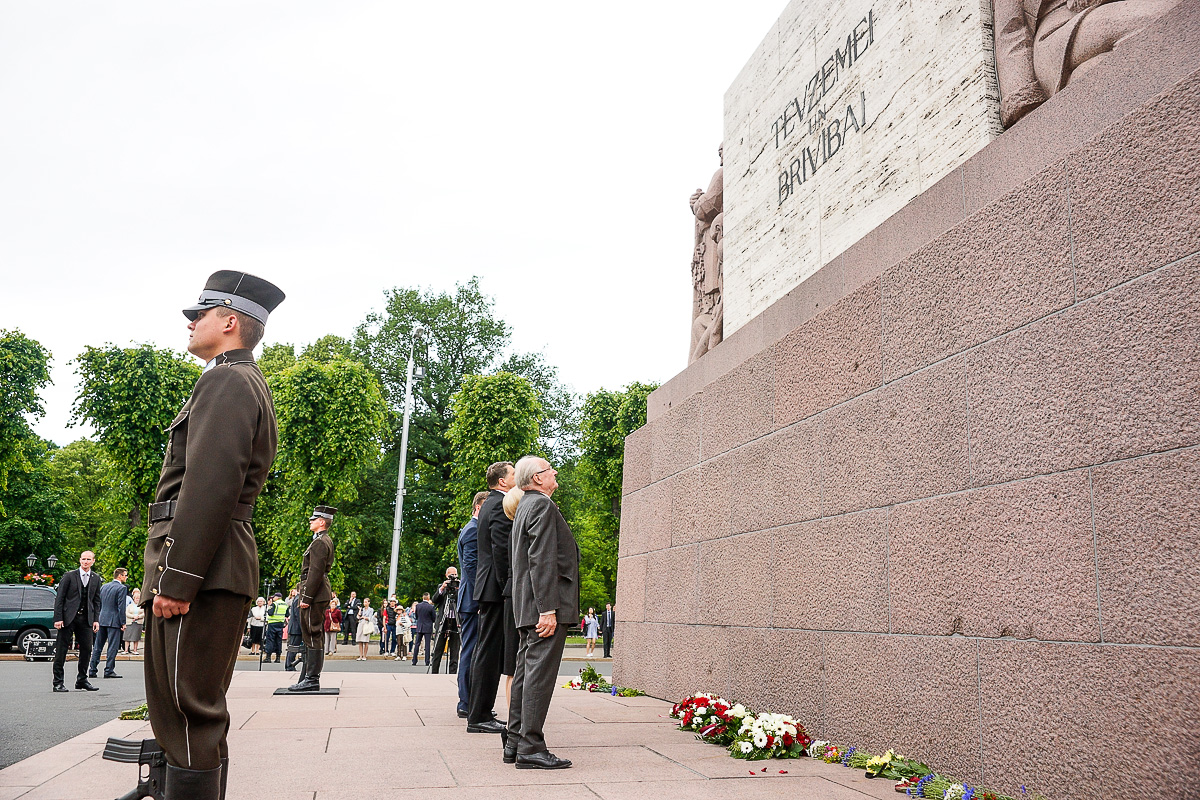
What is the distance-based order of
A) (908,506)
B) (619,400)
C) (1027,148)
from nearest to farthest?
(1027,148) → (908,506) → (619,400)

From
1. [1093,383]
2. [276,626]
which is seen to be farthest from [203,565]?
[276,626]

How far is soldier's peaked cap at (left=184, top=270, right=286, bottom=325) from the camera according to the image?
3555mm

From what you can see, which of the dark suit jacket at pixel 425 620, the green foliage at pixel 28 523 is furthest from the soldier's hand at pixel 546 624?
Answer: the green foliage at pixel 28 523

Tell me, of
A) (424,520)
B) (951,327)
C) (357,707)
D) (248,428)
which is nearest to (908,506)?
(951,327)

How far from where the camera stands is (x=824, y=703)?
5328 millimetres

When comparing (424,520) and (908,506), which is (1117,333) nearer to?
(908,506)

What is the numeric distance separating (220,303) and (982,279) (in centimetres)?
341

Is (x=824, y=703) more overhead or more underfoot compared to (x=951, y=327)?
more underfoot

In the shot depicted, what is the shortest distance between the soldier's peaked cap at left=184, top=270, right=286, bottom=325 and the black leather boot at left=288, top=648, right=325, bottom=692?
634 cm

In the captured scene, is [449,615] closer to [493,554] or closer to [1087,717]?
[493,554]

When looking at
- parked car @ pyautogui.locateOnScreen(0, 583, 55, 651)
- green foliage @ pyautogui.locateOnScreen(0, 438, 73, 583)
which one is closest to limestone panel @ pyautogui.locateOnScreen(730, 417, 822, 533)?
parked car @ pyautogui.locateOnScreen(0, 583, 55, 651)

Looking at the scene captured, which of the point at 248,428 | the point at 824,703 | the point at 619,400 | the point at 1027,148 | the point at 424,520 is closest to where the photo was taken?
the point at 248,428

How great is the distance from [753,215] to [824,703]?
4.43 metres

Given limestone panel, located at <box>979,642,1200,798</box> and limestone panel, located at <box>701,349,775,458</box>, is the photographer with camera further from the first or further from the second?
limestone panel, located at <box>979,642,1200,798</box>
